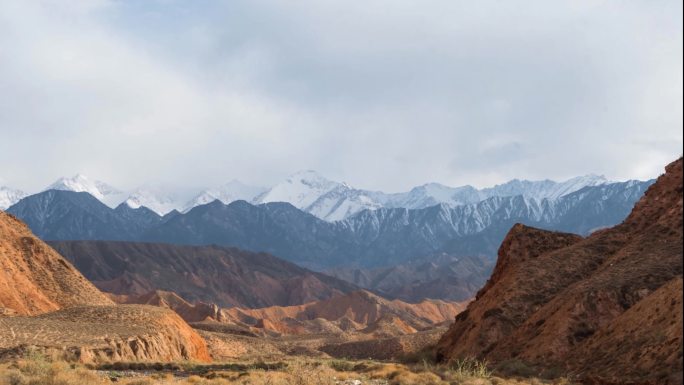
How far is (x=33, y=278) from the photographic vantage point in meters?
83.0

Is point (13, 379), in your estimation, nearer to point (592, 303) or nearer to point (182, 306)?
point (592, 303)

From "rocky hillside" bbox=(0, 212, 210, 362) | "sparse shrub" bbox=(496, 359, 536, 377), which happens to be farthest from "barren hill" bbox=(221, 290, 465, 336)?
"sparse shrub" bbox=(496, 359, 536, 377)

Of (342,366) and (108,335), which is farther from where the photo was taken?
(108,335)

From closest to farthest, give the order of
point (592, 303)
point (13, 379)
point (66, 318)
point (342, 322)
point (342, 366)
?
1. point (13, 379)
2. point (592, 303)
3. point (342, 366)
4. point (66, 318)
5. point (342, 322)

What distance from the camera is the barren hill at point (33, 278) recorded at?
7538 cm

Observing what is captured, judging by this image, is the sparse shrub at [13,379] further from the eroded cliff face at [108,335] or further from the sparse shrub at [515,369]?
the sparse shrub at [515,369]

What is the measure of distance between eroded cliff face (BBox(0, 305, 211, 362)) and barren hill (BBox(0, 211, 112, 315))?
1177 cm

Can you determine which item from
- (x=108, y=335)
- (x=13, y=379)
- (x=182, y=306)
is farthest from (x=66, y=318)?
(x=182, y=306)

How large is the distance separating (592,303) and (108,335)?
3232 centimetres

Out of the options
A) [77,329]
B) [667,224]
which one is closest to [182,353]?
[77,329]

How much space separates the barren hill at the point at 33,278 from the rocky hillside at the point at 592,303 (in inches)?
1674

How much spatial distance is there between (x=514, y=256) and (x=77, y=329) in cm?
3402

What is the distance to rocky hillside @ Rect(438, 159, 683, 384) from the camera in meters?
31.0

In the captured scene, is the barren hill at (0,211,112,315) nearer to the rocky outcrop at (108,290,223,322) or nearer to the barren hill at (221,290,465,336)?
the barren hill at (221,290,465,336)
